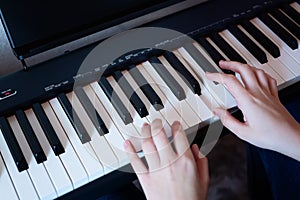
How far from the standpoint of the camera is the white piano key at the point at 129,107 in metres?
0.91

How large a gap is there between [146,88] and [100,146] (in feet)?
0.56

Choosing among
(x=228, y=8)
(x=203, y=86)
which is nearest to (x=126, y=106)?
(x=203, y=86)

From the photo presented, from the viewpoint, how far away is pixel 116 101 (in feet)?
3.09

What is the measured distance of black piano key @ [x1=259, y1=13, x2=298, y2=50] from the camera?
3.48 feet

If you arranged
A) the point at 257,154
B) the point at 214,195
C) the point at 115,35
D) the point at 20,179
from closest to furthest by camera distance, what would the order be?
the point at 20,179
the point at 115,35
the point at 257,154
the point at 214,195

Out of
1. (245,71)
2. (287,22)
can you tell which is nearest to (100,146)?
(245,71)

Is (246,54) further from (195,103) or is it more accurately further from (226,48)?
(195,103)

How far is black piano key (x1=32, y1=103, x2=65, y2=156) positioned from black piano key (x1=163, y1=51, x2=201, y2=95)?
0.30 m

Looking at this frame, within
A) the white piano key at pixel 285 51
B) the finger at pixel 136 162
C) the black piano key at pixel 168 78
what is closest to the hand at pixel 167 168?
the finger at pixel 136 162

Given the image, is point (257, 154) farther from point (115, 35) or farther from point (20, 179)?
point (20, 179)

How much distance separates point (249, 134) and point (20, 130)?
18.2 inches

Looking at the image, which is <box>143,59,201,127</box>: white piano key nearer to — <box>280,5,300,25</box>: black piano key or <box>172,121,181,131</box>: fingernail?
<box>172,121,181,131</box>: fingernail

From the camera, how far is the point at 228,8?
112 centimetres

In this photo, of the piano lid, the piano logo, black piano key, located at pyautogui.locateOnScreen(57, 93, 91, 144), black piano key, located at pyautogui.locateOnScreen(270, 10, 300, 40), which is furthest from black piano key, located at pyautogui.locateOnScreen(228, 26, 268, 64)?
the piano logo
